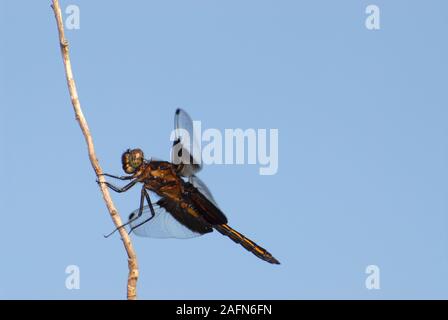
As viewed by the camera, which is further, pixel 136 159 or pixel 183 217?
pixel 183 217

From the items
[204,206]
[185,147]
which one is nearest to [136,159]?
[185,147]

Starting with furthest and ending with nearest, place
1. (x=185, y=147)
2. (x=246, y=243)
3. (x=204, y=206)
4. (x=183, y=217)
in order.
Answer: (x=246, y=243), (x=183, y=217), (x=204, y=206), (x=185, y=147)

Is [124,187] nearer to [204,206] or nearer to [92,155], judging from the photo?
[204,206]

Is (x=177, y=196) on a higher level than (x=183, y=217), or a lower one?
higher

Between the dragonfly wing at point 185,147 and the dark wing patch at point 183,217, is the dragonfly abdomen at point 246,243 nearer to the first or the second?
the dark wing patch at point 183,217

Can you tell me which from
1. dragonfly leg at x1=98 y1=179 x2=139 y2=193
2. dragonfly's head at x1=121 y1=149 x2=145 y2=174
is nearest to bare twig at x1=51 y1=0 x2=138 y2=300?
dragonfly leg at x1=98 y1=179 x2=139 y2=193

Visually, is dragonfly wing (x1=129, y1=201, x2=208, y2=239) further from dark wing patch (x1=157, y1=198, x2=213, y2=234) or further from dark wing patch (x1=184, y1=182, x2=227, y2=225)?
dark wing patch (x1=184, y1=182, x2=227, y2=225)

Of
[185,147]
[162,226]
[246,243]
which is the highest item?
[185,147]

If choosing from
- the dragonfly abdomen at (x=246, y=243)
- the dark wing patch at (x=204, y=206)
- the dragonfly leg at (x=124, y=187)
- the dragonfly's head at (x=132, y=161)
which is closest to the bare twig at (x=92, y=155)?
the dragonfly leg at (x=124, y=187)
